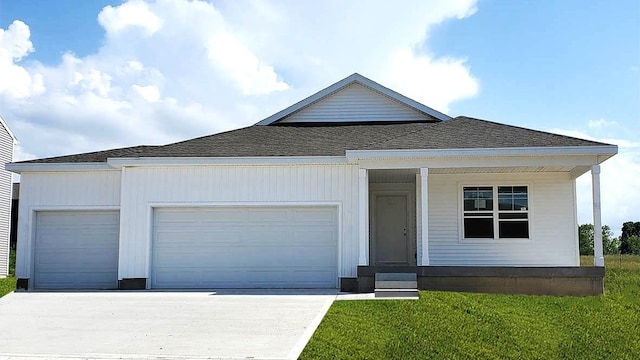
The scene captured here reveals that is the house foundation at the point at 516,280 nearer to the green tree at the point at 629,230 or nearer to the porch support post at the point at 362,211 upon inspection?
the porch support post at the point at 362,211

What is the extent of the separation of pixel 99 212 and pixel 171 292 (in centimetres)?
349

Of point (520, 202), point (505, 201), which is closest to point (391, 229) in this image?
point (505, 201)

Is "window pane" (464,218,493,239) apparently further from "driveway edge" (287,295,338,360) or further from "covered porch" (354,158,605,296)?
"driveway edge" (287,295,338,360)

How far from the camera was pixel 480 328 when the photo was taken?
408 inches

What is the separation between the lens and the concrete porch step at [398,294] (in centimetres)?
1330

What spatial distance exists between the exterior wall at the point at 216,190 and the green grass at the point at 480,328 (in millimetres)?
3623

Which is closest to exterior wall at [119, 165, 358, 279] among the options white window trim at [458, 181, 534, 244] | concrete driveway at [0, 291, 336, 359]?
concrete driveway at [0, 291, 336, 359]

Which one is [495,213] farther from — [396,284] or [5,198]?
[5,198]

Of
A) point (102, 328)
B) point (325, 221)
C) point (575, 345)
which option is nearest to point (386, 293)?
point (325, 221)

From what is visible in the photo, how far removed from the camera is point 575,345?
970 centimetres

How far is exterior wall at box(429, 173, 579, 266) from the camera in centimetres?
1666

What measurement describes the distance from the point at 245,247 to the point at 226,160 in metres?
2.06

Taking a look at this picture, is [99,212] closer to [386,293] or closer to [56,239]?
[56,239]

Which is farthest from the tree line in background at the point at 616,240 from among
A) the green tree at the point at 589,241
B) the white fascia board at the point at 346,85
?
the white fascia board at the point at 346,85
